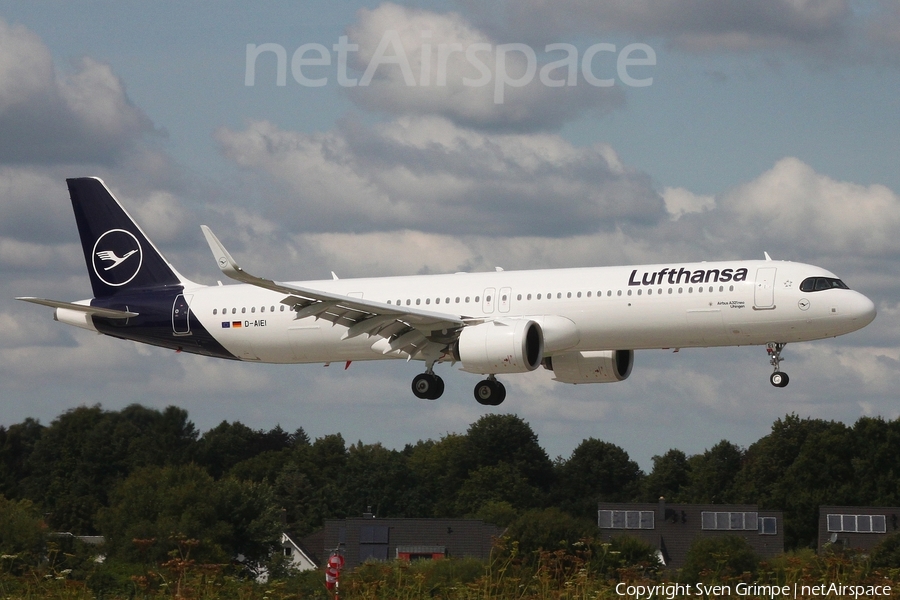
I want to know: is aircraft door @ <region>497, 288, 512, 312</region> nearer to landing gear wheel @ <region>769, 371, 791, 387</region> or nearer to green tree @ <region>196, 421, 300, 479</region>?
landing gear wheel @ <region>769, 371, 791, 387</region>

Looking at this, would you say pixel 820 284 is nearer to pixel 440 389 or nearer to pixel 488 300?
pixel 488 300

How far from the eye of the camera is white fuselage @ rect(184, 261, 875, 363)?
4191cm

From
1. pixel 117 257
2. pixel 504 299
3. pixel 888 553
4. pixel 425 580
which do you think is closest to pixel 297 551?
pixel 888 553

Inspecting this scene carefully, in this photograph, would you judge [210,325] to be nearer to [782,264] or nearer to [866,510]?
[782,264]

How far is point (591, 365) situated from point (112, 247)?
2040 centimetres

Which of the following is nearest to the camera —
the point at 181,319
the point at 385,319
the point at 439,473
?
the point at 385,319

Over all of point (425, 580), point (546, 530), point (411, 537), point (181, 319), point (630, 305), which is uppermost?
point (181, 319)

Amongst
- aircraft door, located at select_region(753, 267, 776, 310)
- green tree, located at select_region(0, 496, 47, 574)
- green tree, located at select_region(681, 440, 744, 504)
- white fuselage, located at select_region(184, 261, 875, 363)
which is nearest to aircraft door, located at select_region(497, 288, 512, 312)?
white fuselage, located at select_region(184, 261, 875, 363)

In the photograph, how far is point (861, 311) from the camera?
1644 inches

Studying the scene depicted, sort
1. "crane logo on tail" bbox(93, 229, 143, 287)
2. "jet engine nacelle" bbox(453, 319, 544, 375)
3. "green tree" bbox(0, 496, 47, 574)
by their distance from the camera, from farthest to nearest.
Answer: "crane logo on tail" bbox(93, 229, 143, 287) < "green tree" bbox(0, 496, 47, 574) < "jet engine nacelle" bbox(453, 319, 544, 375)

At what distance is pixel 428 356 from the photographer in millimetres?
46969

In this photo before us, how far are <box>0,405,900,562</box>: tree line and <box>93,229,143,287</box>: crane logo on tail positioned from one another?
10.9 metres

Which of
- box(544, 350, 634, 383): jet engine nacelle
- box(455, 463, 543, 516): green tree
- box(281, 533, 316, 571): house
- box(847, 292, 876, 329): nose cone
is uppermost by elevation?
box(847, 292, 876, 329): nose cone

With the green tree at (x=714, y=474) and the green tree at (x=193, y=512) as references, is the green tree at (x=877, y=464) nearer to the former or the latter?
the green tree at (x=714, y=474)
